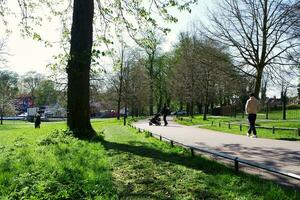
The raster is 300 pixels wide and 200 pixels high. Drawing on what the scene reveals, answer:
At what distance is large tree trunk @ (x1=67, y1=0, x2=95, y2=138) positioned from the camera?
16.3 metres

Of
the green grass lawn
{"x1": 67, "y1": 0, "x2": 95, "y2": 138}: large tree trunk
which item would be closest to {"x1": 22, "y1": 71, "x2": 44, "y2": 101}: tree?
{"x1": 67, "y1": 0, "x2": 95, "y2": 138}: large tree trunk

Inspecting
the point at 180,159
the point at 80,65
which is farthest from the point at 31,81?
the point at 180,159

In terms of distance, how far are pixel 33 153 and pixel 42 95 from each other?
111 m

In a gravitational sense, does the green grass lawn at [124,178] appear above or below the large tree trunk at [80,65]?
below

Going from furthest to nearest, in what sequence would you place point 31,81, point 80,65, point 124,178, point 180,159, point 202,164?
point 31,81
point 80,65
point 180,159
point 202,164
point 124,178

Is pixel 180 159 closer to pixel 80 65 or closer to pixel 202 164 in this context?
pixel 202 164

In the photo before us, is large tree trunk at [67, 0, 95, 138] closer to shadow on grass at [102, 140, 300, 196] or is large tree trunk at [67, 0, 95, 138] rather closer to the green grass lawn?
shadow on grass at [102, 140, 300, 196]

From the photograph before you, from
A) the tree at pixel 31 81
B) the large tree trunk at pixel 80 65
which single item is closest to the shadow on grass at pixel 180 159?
the large tree trunk at pixel 80 65

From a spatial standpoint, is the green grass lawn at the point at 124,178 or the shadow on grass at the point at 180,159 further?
the shadow on grass at the point at 180,159

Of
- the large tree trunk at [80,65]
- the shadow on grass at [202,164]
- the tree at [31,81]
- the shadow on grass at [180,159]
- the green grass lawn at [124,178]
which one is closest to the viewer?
the green grass lawn at [124,178]

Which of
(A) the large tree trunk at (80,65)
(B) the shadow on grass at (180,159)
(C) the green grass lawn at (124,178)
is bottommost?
(C) the green grass lawn at (124,178)

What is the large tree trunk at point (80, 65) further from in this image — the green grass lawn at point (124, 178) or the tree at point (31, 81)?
the tree at point (31, 81)

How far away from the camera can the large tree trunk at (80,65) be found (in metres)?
16.3

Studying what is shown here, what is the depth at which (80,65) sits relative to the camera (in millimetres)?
16344
